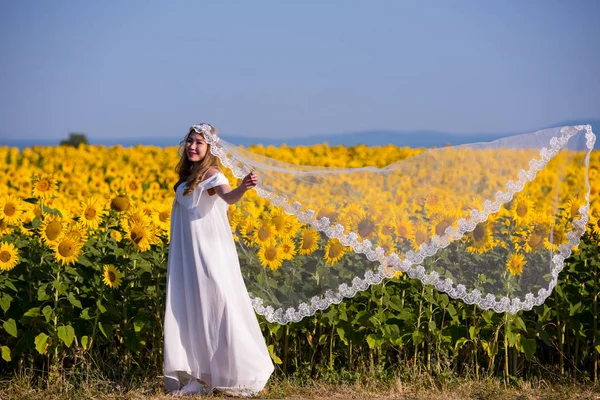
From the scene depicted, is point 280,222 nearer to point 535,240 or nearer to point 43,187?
point 535,240

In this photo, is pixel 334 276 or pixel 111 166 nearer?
pixel 334 276

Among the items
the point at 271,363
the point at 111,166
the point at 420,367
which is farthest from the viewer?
the point at 111,166

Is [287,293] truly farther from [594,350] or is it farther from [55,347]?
[594,350]

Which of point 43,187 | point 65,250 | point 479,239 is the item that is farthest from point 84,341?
point 479,239

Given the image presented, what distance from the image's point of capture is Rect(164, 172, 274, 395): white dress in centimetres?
535

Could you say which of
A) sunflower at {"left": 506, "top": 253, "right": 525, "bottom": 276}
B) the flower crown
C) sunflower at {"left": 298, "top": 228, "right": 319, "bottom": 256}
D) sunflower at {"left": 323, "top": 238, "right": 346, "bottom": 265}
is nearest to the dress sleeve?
the flower crown

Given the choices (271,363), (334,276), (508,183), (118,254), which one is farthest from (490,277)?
(118,254)

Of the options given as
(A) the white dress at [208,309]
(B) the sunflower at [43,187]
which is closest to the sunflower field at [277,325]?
(B) the sunflower at [43,187]

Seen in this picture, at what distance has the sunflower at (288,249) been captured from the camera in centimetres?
573

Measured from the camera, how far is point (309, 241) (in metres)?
5.75

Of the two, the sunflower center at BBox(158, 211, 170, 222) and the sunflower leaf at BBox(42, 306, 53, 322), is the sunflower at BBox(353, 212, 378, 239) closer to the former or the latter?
the sunflower center at BBox(158, 211, 170, 222)

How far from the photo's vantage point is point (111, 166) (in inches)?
631

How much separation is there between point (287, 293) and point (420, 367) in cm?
99

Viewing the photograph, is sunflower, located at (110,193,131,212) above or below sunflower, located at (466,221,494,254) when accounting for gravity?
above
